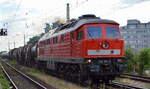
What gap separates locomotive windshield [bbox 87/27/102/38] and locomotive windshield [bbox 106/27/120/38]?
A: 1.63ft

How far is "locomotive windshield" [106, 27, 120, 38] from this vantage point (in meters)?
17.1

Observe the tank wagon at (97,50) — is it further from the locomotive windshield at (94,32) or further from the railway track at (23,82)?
the railway track at (23,82)

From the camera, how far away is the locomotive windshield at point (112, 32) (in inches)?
675

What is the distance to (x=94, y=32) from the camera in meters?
17.0

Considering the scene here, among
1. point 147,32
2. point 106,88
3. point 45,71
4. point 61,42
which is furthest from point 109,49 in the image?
point 147,32

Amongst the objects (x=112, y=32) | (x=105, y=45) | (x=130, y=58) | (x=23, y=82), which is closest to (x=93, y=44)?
(x=105, y=45)

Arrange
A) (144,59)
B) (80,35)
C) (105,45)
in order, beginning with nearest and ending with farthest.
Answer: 1. (105,45)
2. (80,35)
3. (144,59)

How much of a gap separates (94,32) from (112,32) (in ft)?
3.61

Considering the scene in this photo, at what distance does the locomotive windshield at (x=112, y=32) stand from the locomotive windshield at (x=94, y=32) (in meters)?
0.50

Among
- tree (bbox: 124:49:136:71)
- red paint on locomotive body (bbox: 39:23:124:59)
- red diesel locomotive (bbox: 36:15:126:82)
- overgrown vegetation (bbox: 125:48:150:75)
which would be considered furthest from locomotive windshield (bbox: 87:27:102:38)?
tree (bbox: 124:49:136:71)

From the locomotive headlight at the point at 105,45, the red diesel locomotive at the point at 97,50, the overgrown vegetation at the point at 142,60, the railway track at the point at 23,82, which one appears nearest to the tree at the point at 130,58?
the overgrown vegetation at the point at 142,60

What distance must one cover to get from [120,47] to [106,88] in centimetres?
252

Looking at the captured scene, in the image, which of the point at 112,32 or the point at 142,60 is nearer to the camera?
the point at 112,32

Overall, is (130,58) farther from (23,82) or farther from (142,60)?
(23,82)
